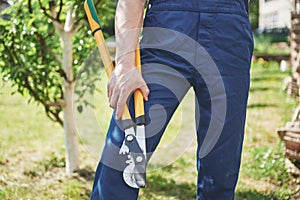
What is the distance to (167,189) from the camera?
3.69 metres

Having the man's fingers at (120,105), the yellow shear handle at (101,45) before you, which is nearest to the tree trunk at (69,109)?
the yellow shear handle at (101,45)

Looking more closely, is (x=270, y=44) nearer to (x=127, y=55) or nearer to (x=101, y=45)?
(x=101, y=45)

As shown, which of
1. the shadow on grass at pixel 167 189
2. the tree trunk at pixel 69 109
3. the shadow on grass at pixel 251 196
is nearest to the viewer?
the shadow on grass at pixel 251 196

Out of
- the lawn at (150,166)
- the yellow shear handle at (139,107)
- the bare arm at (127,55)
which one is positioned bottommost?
the lawn at (150,166)

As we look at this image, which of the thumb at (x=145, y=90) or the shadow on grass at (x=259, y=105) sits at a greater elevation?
the thumb at (x=145, y=90)

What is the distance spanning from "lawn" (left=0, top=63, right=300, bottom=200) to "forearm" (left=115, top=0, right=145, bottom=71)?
76.2 inches

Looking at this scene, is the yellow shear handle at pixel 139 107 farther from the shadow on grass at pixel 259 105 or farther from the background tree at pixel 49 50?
the shadow on grass at pixel 259 105

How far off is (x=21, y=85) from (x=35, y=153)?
1235 mm

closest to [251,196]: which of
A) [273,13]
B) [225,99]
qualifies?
[225,99]

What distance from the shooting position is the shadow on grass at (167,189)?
353cm

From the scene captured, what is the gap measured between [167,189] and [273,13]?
1261 inches

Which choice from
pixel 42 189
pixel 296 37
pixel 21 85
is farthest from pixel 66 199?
pixel 296 37

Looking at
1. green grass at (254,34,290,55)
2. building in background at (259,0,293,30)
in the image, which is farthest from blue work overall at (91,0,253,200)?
building in background at (259,0,293,30)

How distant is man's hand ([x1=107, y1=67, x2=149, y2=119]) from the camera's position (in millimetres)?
1658
